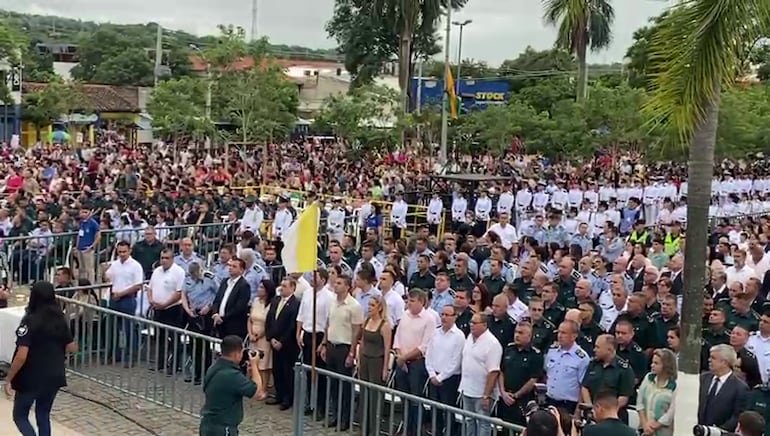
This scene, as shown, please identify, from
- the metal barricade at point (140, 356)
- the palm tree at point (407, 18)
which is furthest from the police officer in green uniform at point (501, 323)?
the palm tree at point (407, 18)

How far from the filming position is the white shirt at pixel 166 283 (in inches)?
497

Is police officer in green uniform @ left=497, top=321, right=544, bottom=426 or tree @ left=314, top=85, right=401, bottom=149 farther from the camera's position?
tree @ left=314, top=85, right=401, bottom=149

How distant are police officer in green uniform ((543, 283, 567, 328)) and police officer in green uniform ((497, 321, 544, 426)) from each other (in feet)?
4.37

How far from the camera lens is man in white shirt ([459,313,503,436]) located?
940 centimetres

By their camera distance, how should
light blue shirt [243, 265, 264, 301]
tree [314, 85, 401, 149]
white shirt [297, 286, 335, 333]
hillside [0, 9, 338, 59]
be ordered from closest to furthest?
white shirt [297, 286, 335, 333]
light blue shirt [243, 265, 264, 301]
tree [314, 85, 401, 149]
hillside [0, 9, 338, 59]

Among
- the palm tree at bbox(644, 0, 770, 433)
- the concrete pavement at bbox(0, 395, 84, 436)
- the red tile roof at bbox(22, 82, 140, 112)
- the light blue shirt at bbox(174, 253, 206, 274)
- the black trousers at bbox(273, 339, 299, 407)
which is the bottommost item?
the concrete pavement at bbox(0, 395, 84, 436)

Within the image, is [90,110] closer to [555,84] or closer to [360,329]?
[555,84]

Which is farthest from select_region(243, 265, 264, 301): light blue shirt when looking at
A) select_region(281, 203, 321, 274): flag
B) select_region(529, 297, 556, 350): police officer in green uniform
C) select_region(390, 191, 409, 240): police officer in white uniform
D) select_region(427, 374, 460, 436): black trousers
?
select_region(390, 191, 409, 240): police officer in white uniform

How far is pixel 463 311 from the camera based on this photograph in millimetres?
10742

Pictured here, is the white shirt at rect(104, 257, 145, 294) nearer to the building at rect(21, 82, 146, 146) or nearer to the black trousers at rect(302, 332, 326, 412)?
the black trousers at rect(302, 332, 326, 412)

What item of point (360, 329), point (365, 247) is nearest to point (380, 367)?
point (360, 329)

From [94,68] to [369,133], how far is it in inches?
2233

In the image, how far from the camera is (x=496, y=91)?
266 feet

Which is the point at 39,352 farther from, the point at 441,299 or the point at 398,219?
the point at 398,219
